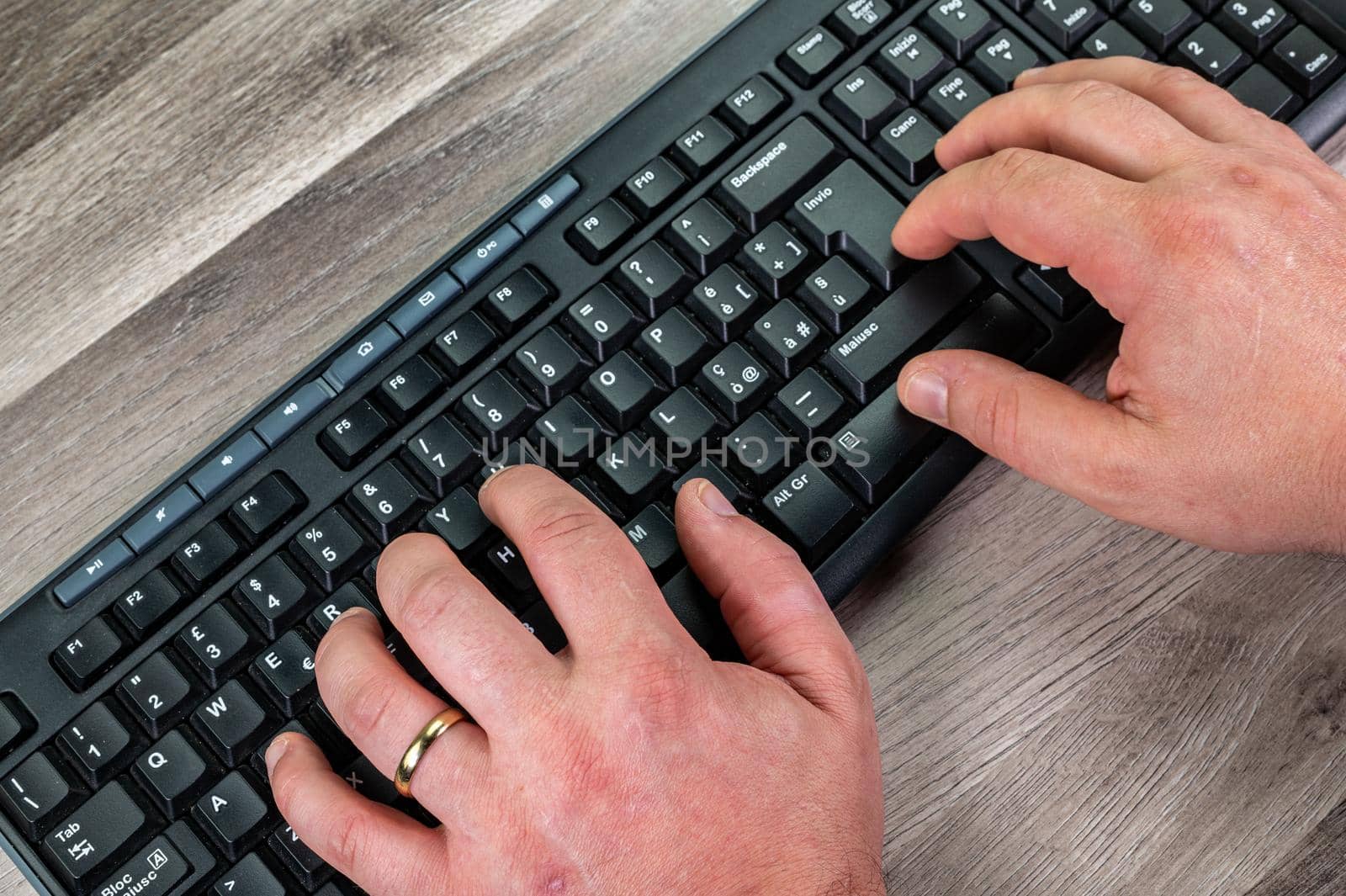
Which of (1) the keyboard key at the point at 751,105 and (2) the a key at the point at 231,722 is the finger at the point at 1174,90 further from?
(2) the a key at the point at 231,722

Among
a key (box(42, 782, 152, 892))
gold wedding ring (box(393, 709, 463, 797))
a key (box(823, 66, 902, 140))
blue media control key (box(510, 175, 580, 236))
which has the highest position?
blue media control key (box(510, 175, 580, 236))

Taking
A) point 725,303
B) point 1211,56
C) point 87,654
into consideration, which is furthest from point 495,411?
point 1211,56

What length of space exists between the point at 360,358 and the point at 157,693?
199 millimetres

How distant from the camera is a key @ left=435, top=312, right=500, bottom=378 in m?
0.63

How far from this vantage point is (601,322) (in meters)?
0.63

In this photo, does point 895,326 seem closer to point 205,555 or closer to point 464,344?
point 464,344

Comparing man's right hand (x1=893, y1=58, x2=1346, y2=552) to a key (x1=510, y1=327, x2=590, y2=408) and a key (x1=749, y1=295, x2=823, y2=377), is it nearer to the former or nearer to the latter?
a key (x1=749, y1=295, x2=823, y2=377)

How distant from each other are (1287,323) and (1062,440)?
4.9 inches

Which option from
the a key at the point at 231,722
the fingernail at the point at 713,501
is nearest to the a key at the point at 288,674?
the a key at the point at 231,722

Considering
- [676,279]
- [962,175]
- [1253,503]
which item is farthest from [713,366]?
[1253,503]

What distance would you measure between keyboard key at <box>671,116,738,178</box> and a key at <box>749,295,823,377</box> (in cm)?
10

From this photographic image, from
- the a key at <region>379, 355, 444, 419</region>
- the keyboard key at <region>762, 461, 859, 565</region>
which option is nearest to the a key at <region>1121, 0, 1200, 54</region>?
the keyboard key at <region>762, 461, 859, 565</region>

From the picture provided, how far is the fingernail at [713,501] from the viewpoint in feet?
1.94

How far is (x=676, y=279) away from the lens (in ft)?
2.10
